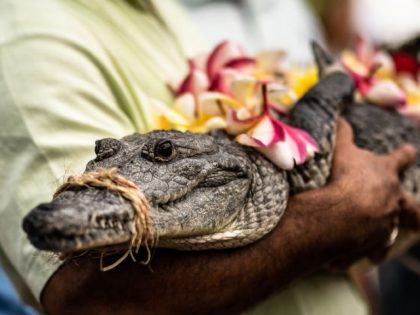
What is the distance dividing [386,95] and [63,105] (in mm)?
750

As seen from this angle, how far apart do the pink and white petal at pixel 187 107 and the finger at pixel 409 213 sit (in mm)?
441

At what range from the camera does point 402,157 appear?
1.16 meters

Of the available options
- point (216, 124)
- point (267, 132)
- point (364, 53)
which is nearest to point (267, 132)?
point (267, 132)

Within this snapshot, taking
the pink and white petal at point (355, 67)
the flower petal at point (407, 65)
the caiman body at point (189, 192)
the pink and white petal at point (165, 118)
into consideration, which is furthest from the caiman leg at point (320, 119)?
the flower petal at point (407, 65)

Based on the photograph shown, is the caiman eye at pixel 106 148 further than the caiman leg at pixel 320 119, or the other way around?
the caiman leg at pixel 320 119

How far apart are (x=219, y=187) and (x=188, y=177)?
62mm

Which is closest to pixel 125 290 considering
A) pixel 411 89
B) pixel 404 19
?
pixel 411 89

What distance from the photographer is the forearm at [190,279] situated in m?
0.81

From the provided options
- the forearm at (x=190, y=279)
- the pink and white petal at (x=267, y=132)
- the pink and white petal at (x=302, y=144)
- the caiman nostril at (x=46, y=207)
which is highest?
the caiman nostril at (x=46, y=207)

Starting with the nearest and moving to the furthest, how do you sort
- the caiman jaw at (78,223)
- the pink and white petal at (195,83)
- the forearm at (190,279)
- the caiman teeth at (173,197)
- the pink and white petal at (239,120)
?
the caiman jaw at (78,223)
the caiman teeth at (173,197)
the forearm at (190,279)
the pink and white petal at (239,120)
the pink and white petal at (195,83)

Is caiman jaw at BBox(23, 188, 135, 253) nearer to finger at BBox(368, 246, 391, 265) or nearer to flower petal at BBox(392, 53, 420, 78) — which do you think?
finger at BBox(368, 246, 391, 265)

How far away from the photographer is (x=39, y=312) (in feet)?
3.60

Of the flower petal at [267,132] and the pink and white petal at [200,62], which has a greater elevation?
the pink and white petal at [200,62]

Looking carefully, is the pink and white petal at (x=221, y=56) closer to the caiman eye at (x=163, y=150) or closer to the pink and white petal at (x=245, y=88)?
the pink and white petal at (x=245, y=88)
